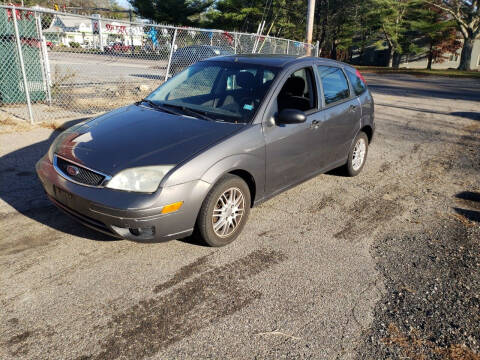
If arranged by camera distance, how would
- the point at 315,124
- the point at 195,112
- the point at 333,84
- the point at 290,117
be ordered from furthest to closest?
the point at 333,84
the point at 315,124
the point at 195,112
the point at 290,117

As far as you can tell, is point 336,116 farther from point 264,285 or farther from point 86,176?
point 86,176

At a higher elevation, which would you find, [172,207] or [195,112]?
[195,112]

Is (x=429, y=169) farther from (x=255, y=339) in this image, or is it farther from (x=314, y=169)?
(x=255, y=339)

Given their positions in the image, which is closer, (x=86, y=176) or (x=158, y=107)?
(x=86, y=176)

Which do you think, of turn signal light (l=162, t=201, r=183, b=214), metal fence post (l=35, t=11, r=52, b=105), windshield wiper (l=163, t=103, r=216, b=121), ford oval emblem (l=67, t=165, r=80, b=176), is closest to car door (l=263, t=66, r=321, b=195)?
windshield wiper (l=163, t=103, r=216, b=121)

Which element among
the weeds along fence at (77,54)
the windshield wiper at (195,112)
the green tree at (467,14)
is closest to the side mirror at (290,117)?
the windshield wiper at (195,112)

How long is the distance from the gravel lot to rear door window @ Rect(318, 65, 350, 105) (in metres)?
1.29

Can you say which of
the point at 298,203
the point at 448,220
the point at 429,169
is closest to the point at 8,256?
the point at 298,203

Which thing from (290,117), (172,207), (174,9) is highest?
(174,9)

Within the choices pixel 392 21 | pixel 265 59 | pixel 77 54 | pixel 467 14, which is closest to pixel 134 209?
pixel 265 59

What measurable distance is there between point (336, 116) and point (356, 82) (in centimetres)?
114

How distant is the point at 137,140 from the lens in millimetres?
3428

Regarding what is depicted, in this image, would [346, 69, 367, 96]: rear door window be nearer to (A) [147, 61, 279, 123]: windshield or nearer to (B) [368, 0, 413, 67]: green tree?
(A) [147, 61, 279, 123]: windshield

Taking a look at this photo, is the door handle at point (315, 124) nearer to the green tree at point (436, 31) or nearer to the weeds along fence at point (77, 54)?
the weeds along fence at point (77, 54)
